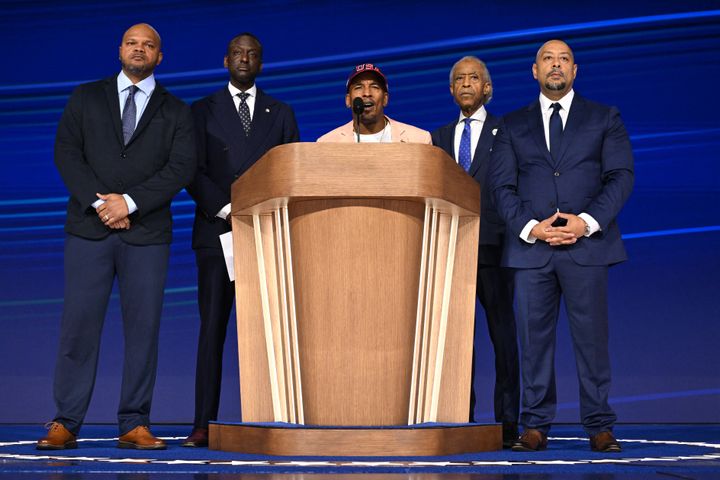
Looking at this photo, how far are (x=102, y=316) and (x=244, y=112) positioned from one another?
1.00m

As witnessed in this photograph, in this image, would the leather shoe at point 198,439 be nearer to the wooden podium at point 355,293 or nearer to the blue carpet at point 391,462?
the blue carpet at point 391,462

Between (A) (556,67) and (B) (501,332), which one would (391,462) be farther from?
(A) (556,67)

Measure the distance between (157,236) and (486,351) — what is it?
2.28 m

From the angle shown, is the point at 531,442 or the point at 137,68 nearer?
the point at 531,442

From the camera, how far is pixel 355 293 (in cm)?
335

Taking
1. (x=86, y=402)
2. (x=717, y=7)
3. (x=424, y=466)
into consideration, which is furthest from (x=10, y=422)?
(x=717, y=7)

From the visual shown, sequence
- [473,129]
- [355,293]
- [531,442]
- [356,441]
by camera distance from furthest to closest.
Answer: [473,129] < [531,442] < [355,293] < [356,441]

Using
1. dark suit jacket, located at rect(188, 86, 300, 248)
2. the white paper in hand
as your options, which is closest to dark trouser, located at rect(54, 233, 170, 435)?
the white paper in hand

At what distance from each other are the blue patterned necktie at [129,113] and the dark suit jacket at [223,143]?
0.35 m

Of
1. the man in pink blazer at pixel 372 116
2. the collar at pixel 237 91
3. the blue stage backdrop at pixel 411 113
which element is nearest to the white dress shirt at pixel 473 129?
the man in pink blazer at pixel 372 116

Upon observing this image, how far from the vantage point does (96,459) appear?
3301mm

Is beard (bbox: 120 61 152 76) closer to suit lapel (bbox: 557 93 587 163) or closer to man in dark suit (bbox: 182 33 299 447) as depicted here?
man in dark suit (bbox: 182 33 299 447)

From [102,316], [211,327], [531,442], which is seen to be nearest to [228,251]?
[211,327]

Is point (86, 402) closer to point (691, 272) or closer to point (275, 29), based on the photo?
point (275, 29)
